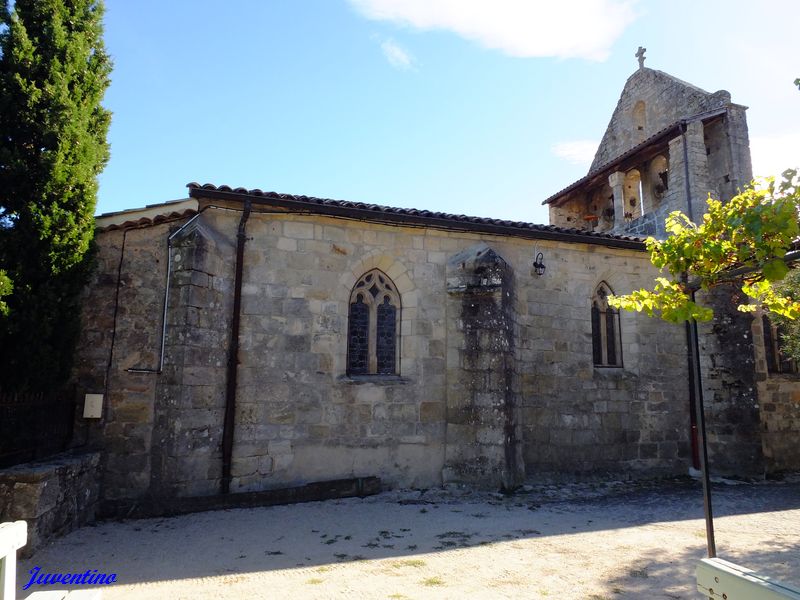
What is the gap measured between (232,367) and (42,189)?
10.4 ft

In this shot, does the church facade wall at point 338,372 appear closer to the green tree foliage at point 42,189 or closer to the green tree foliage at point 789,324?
the green tree foliage at point 42,189

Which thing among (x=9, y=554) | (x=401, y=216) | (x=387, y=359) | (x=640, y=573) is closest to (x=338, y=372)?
(x=387, y=359)

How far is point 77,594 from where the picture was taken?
2590 millimetres

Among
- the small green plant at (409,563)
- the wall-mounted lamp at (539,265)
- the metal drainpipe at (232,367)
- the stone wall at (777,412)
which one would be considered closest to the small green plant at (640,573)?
the small green plant at (409,563)

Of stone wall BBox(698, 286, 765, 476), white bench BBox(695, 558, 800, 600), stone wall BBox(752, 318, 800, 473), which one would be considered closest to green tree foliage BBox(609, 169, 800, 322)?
white bench BBox(695, 558, 800, 600)

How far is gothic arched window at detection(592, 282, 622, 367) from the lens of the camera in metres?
10.2

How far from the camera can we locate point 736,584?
94.9 inches

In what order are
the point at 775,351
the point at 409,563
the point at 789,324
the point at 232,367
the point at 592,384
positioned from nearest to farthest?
the point at 409,563
the point at 232,367
the point at 592,384
the point at 789,324
the point at 775,351

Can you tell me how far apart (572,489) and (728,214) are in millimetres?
6160

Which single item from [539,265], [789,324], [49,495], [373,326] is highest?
[539,265]

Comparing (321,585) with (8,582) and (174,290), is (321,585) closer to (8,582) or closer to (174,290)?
(8,582)

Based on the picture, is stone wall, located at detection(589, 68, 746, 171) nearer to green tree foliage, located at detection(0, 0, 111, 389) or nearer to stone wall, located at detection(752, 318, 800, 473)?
stone wall, located at detection(752, 318, 800, 473)

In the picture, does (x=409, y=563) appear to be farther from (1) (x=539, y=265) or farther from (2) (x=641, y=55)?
(2) (x=641, y=55)

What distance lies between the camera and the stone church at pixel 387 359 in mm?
6941
